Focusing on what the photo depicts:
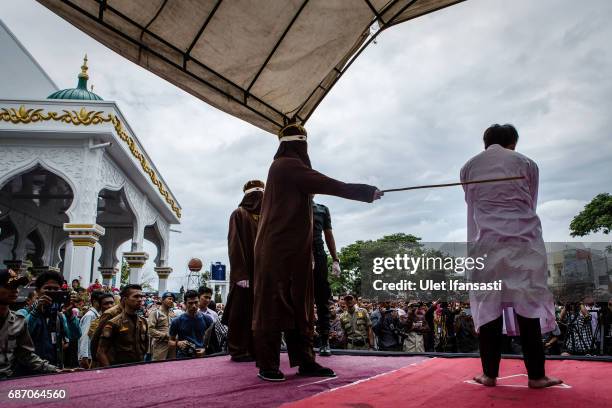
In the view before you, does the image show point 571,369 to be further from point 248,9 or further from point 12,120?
point 12,120

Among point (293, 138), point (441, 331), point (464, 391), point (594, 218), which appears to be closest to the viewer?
point (464, 391)

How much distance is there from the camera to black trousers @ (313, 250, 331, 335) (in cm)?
475

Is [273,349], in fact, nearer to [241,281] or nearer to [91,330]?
[241,281]

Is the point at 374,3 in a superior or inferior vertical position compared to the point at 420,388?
superior

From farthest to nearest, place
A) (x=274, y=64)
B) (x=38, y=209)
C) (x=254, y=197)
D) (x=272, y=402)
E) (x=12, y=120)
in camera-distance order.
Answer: (x=38, y=209)
(x=12, y=120)
(x=254, y=197)
(x=274, y=64)
(x=272, y=402)

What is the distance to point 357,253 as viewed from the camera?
51969 mm

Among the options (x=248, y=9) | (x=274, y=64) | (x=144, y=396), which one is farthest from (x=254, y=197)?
(x=144, y=396)

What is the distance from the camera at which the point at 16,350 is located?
11.3ft

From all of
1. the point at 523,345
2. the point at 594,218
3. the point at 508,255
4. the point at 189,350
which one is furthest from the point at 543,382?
the point at 594,218

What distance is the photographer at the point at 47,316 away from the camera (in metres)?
4.13

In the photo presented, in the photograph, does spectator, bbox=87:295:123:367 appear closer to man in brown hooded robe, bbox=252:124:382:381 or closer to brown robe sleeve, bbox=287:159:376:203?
man in brown hooded robe, bbox=252:124:382:381

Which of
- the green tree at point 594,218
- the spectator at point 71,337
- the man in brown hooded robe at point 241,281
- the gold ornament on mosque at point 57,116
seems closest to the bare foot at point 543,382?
the man in brown hooded robe at point 241,281

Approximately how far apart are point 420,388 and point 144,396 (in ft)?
5.01

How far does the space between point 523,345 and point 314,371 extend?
50.8 inches
